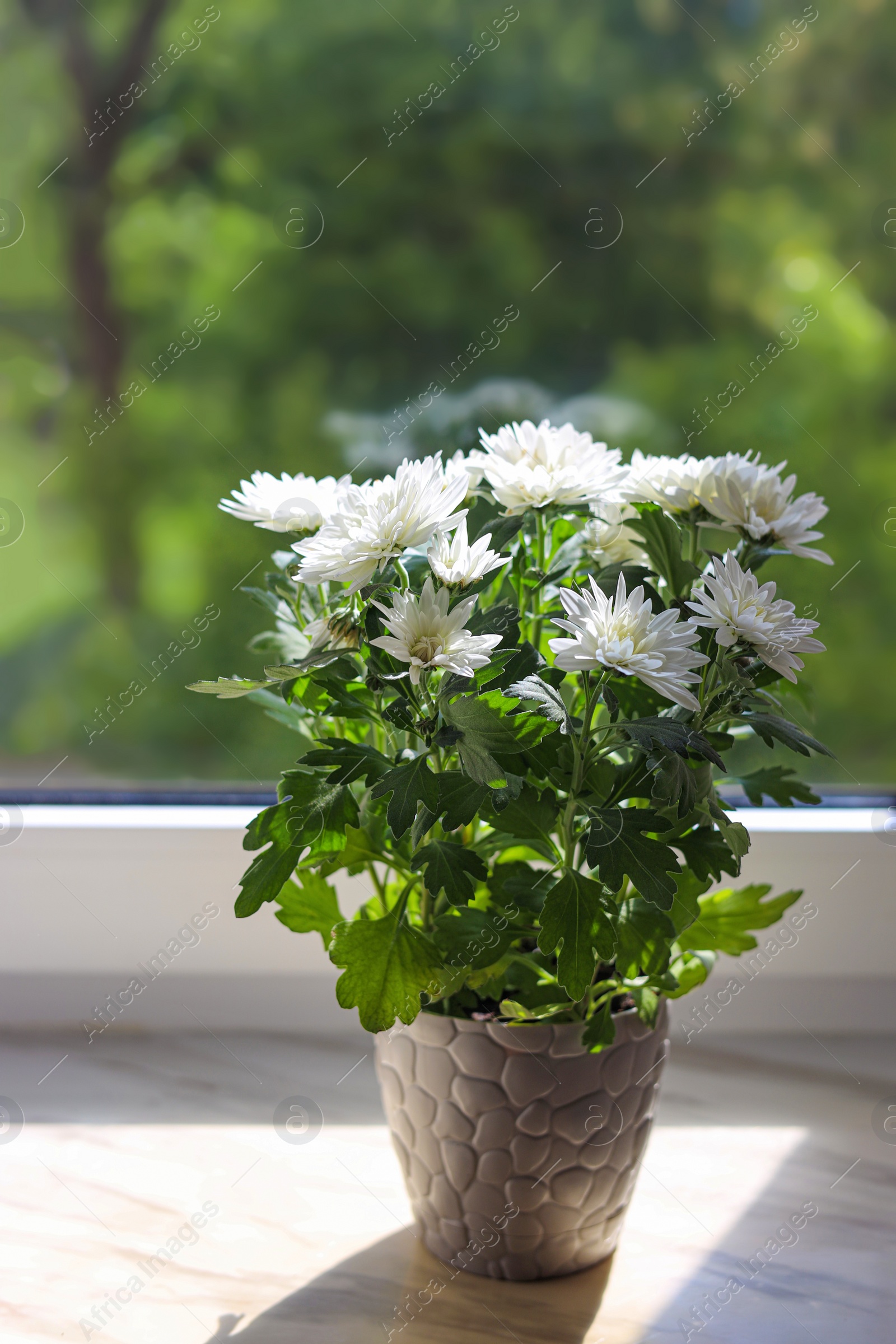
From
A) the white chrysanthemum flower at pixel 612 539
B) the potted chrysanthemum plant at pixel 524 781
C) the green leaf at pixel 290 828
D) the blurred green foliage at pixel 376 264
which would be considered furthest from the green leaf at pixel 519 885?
the blurred green foliage at pixel 376 264

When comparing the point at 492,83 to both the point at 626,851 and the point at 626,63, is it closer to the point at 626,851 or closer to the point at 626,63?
the point at 626,63

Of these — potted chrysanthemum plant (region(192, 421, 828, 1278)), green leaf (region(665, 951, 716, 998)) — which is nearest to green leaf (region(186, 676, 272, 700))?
potted chrysanthemum plant (region(192, 421, 828, 1278))

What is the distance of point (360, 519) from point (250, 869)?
8.3 inches

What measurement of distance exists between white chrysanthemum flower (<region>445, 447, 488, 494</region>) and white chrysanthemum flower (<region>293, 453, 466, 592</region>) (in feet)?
0.20

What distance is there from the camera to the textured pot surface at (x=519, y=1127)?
626 millimetres

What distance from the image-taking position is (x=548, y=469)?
632mm

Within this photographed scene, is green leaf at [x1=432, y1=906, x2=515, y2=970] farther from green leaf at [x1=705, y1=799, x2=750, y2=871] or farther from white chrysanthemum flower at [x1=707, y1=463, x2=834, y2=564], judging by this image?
white chrysanthemum flower at [x1=707, y1=463, x2=834, y2=564]

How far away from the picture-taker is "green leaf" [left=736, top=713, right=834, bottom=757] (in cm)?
58

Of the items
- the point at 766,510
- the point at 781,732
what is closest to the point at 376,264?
the point at 766,510

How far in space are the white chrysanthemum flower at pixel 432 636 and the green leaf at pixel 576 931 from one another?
0.45ft

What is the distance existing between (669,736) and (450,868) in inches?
5.7

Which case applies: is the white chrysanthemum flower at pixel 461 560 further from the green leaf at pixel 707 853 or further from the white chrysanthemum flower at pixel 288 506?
the green leaf at pixel 707 853

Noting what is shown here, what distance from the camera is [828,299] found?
1.07 meters

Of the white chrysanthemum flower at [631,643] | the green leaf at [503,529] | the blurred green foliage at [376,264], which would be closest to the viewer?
the white chrysanthemum flower at [631,643]
